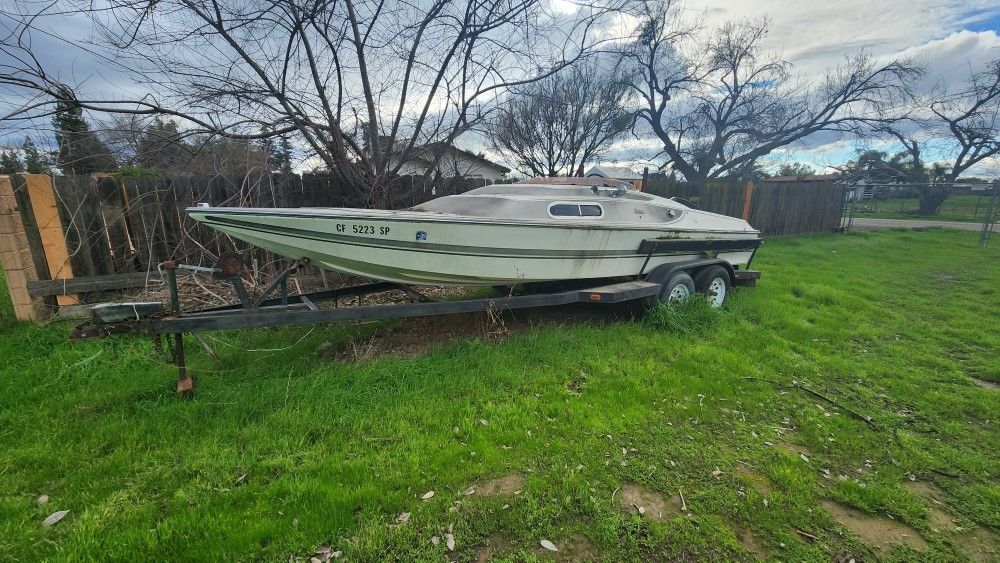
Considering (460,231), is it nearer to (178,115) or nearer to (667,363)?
(667,363)

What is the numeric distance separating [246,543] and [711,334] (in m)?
4.84

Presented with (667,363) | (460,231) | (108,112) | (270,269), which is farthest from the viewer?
(270,269)

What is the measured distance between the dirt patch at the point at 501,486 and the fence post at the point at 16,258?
5415 mm

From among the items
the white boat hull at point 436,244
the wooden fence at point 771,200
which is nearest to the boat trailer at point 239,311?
the white boat hull at point 436,244

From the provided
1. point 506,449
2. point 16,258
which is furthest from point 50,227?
point 506,449

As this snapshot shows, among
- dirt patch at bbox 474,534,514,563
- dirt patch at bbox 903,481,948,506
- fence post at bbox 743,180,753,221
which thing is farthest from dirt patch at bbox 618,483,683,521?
fence post at bbox 743,180,753,221

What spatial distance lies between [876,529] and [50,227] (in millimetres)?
7646

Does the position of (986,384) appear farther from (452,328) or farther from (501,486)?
(452,328)

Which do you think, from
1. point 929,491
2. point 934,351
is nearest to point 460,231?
point 929,491

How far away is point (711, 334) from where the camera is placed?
4.92 m

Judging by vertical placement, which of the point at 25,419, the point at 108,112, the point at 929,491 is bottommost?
the point at 929,491

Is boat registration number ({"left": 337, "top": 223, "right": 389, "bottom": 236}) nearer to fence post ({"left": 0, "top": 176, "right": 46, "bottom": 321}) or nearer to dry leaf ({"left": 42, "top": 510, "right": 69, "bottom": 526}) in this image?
dry leaf ({"left": 42, "top": 510, "right": 69, "bottom": 526})

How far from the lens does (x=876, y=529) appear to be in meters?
2.27

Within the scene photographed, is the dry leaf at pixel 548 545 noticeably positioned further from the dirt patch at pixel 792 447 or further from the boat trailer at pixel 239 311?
the boat trailer at pixel 239 311
